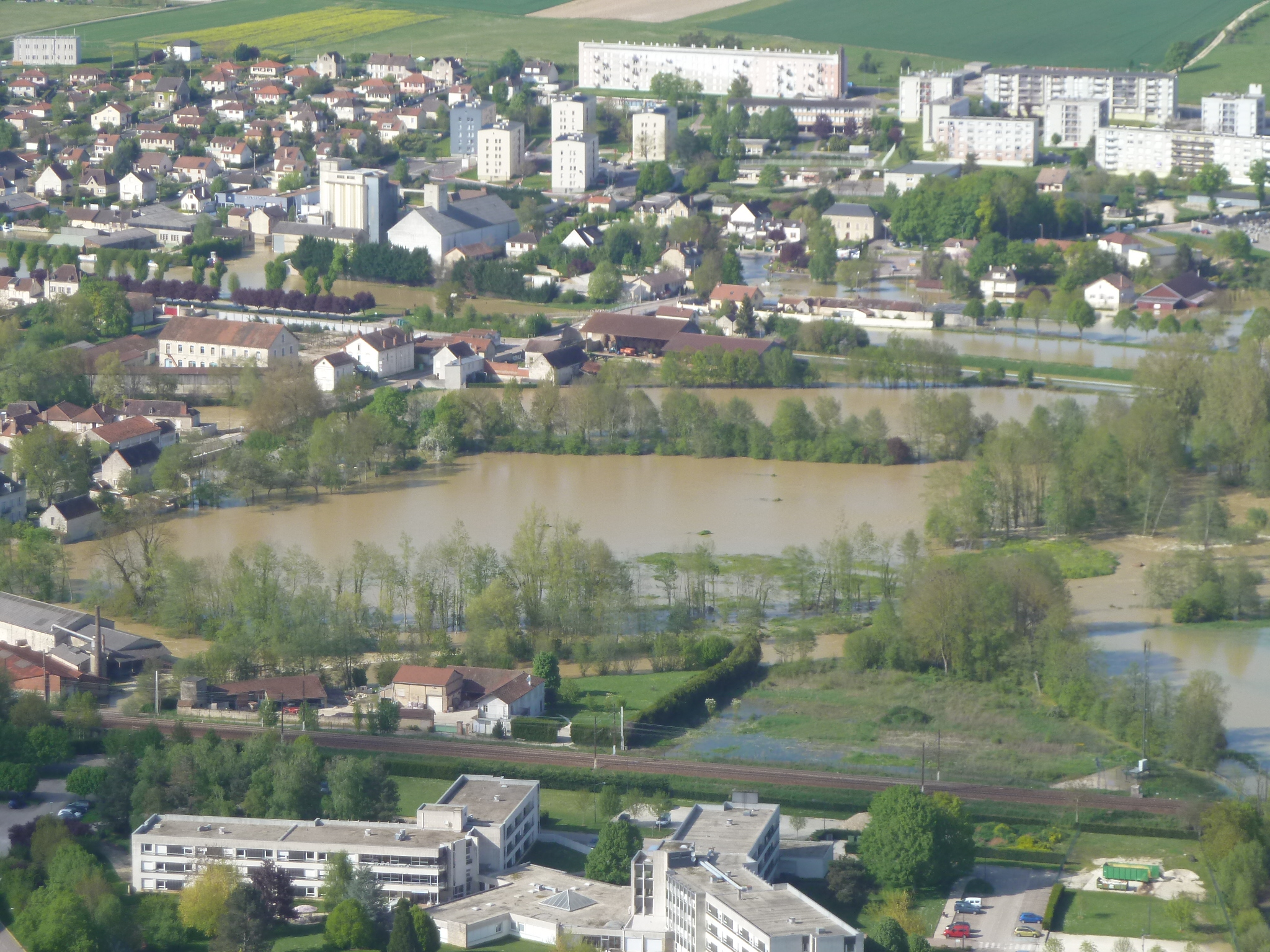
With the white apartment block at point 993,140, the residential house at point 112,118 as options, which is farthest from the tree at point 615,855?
the residential house at point 112,118

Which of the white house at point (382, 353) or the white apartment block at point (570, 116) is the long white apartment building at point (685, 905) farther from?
the white apartment block at point (570, 116)

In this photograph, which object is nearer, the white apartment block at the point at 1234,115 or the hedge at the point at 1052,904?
the hedge at the point at 1052,904

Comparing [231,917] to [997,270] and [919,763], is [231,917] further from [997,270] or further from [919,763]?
[997,270]

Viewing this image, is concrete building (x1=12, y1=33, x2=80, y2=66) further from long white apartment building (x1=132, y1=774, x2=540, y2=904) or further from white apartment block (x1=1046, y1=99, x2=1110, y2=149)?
long white apartment building (x1=132, y1=774, x2=540, y2=904)

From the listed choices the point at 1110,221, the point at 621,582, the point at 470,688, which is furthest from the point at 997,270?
the point at 470,688

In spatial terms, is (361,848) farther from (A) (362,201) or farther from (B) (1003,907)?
(A) (362,201)

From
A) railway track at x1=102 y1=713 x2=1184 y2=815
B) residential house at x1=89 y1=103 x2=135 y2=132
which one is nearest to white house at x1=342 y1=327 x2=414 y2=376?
railway track at x1=102 y1=713 x2=1184 y2=815

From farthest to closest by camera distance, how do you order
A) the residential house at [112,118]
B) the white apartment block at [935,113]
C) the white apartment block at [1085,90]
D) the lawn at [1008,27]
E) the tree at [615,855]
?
the lawn at [1008,27] → the residential house at [112,118] → the white apartment block at [1085,90] → the white apartment block at [935,113] → the tree at [615,855]
